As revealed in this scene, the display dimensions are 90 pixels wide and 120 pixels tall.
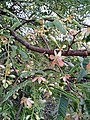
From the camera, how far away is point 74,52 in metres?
0.50

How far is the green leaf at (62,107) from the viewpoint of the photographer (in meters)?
0.53

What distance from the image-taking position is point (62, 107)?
54cm

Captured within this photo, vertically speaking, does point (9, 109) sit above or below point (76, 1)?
below

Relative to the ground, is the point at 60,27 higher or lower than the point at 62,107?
higher

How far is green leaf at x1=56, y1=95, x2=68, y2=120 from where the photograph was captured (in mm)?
527

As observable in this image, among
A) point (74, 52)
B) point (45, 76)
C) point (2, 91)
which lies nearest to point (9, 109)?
point (2, 91)

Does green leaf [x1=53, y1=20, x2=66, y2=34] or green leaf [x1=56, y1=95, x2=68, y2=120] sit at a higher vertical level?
green leaf [x1=53, y1=20, x2=66, y2=34]

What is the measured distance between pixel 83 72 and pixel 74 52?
0.21 ft

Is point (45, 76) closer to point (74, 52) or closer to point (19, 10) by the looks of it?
point (74, 52)

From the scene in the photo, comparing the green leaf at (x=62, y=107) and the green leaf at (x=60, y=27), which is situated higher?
the green leaf at (x=60, y=27)

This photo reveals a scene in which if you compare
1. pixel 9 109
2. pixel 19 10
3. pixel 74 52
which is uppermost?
pixel 74 52

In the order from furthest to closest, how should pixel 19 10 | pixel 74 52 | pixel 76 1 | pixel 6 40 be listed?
pixel 19 10 → pixel 76 1 → pixel 6 40 → pixel 74 52

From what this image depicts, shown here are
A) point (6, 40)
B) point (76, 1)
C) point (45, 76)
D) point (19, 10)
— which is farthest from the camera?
point (19, 10)

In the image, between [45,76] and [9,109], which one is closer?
[45,76]
